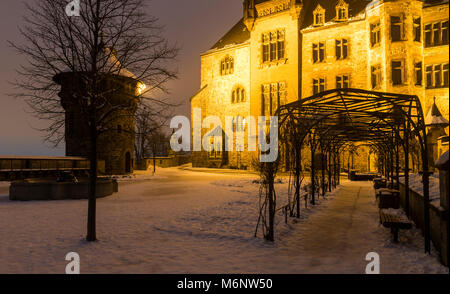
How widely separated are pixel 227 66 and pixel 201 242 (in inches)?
1380

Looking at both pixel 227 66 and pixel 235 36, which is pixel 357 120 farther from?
pixel 235 36

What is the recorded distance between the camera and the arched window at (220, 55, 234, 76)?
40.0 m

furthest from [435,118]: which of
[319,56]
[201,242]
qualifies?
[201,242]

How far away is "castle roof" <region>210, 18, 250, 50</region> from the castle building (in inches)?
6.9

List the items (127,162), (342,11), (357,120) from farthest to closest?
(127,162)
(342,11)
(357,120)

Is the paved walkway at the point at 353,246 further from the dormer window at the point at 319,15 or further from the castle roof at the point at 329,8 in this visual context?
the castle roof at the point at 329,8

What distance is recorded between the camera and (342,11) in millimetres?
31188

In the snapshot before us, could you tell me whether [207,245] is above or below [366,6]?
below

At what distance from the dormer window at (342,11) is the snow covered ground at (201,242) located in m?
24.5

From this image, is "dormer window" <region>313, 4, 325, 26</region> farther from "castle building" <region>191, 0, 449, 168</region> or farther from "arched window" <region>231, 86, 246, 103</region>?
"arched window" <region>231, 86, 246, 103</region>
